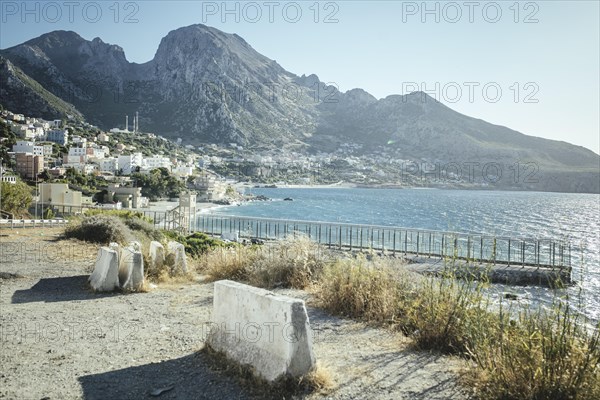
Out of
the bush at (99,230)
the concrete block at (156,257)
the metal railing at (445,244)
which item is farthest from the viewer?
the bush at (99,230)

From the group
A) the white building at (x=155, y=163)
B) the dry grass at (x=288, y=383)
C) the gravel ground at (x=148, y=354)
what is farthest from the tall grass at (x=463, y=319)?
the white building at (x=155, y=163)

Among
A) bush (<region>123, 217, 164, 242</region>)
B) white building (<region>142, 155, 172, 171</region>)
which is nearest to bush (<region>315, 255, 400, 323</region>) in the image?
bush (<region>123, 217, 164, 242</region>)

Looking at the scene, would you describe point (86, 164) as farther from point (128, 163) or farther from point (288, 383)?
point (288, 383)

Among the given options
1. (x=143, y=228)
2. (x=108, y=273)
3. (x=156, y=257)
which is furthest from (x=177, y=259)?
(x=143, y=228)

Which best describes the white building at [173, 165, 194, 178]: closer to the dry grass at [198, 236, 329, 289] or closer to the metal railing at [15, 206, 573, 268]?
the metal railing at [15, 206, 573, 268]

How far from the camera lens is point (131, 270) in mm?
8211

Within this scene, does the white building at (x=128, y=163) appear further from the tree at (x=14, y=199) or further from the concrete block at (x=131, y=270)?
the concrete block at (x=131, y=270)

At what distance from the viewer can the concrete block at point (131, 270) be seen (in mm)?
8180

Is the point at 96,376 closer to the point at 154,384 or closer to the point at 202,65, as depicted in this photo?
the point at 154,384

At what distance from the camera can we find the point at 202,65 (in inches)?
7357

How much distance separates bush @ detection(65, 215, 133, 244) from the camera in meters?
13.2

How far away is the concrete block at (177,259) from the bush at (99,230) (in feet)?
12.5

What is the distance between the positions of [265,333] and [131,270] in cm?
503

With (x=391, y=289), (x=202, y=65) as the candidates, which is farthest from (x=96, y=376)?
(x=202, y=65)
